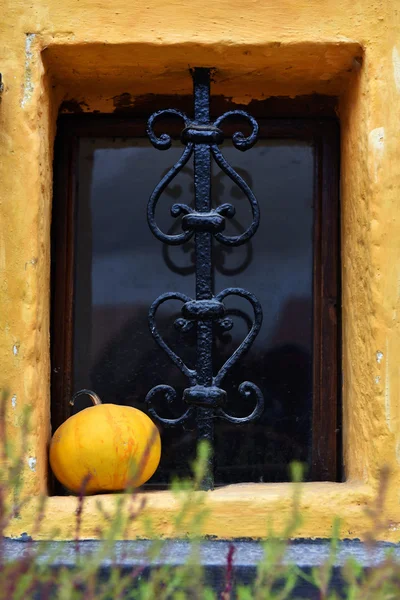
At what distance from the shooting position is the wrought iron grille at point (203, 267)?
2.44m

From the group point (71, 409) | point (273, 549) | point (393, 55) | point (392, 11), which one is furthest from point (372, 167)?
point (273, 549)

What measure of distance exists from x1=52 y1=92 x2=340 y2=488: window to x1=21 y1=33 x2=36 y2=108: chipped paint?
366mm

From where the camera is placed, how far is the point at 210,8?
245 cm

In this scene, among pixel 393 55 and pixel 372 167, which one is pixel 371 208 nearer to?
pixel 372 167

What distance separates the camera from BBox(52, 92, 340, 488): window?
2.68 meters

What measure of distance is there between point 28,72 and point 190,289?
2.95 ft

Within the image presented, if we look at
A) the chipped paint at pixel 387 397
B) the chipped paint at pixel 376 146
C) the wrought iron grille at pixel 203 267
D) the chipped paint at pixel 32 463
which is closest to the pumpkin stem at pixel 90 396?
the wrought iron grille at pixel 203 267

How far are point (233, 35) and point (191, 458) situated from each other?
1.41 metres

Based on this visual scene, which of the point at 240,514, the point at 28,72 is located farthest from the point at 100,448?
the point at 28,72

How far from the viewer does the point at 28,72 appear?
7.94 feet

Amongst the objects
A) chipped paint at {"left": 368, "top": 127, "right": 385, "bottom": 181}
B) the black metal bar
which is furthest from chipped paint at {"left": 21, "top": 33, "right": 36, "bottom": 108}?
chipped paint at {"left": 368, "top": 127, "right": 385, "bottom": 181}

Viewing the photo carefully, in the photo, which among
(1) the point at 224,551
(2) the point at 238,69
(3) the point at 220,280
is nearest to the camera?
(1) the point at 224,551

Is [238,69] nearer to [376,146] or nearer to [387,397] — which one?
[376,146]

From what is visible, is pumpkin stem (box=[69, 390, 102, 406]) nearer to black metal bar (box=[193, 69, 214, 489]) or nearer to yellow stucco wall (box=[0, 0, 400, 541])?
yellow stucco wall (box=[0, 0, 400, 541])
